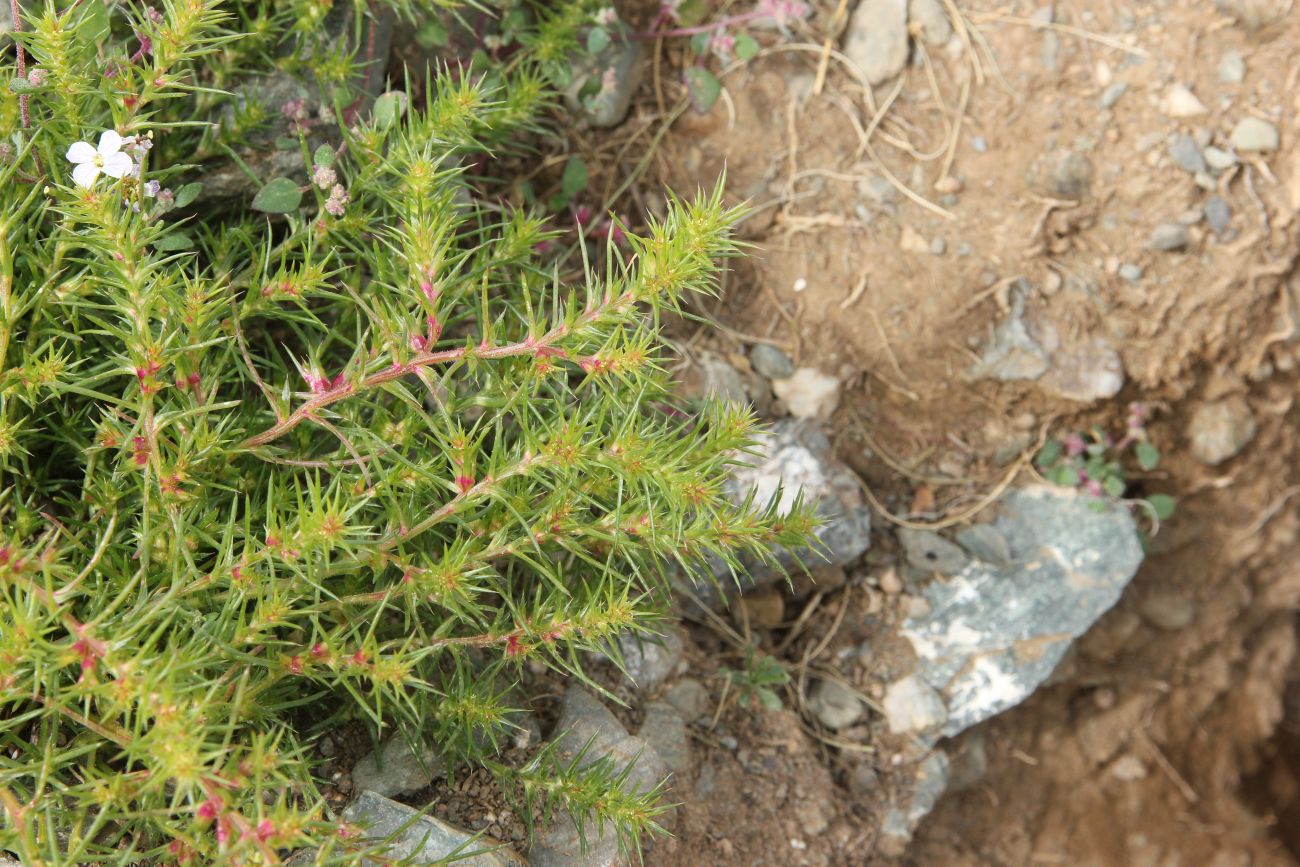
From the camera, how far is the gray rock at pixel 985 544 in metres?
3.46

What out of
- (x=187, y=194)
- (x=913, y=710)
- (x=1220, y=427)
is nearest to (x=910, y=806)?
(x=913, y=710)

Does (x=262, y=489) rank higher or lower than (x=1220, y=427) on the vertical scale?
higher

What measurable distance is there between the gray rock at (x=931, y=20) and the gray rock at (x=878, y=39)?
3 centimetres

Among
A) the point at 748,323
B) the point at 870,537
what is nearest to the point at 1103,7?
the point at 748,323

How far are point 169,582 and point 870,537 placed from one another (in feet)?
7.02

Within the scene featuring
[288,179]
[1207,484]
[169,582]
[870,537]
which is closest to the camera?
[169,582]

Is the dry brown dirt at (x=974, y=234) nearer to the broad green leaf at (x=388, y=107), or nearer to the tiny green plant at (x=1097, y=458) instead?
the tiny green plant at (x=1097, y=458)

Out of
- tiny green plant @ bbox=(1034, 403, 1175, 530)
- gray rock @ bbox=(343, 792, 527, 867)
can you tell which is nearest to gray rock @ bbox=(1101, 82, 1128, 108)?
tiny green plant @ bbox=(1034, 403, 1175, 530)

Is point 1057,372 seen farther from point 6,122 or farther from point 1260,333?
point 6,122

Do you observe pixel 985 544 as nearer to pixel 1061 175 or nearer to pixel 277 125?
pixel 1061 175

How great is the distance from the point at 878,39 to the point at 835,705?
211cm

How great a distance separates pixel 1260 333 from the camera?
3.54 metres

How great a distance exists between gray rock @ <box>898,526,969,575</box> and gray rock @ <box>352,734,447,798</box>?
5.67 feet

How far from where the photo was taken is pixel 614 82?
→ 3250 millimetres
